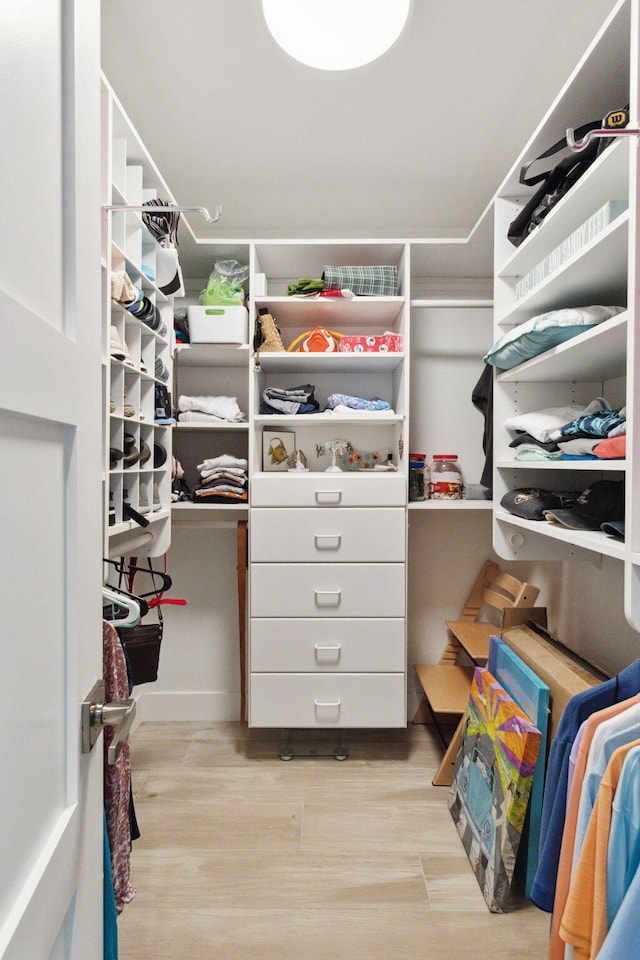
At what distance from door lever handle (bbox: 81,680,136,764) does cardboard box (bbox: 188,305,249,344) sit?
6.00 ft

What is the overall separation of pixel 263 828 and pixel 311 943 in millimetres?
486

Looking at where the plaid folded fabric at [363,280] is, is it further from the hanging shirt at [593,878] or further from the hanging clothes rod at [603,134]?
the hanging shirt at [593,878]

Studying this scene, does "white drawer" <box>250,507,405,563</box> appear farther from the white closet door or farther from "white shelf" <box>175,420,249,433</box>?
the white closet door

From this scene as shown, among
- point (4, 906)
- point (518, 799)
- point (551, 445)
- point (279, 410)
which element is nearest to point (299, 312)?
point (279, 410)

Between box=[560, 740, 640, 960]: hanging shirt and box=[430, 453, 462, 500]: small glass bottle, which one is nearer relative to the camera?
box=[560, 740, 640, 960]: hanging shirt

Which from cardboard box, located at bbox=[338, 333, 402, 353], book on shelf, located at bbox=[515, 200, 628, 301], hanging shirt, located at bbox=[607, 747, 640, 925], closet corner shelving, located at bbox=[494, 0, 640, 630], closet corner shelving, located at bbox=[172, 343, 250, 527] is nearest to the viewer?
hanging shirt, located at bbox=[607, 747, 640, 925]

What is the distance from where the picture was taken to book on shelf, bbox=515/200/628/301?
117cm

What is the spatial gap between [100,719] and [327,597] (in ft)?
5.37

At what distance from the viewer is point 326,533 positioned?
2.26 meters

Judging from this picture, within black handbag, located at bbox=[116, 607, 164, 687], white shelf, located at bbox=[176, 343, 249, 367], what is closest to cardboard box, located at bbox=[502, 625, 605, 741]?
black handbag, located at bbox=[116, 607, 164, 687]

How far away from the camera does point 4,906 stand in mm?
444

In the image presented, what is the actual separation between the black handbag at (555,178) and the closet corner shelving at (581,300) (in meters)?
0.06

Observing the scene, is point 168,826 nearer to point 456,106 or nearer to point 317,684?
point 317,684

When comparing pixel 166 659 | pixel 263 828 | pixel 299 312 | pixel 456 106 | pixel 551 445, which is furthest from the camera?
pixel 166 659
